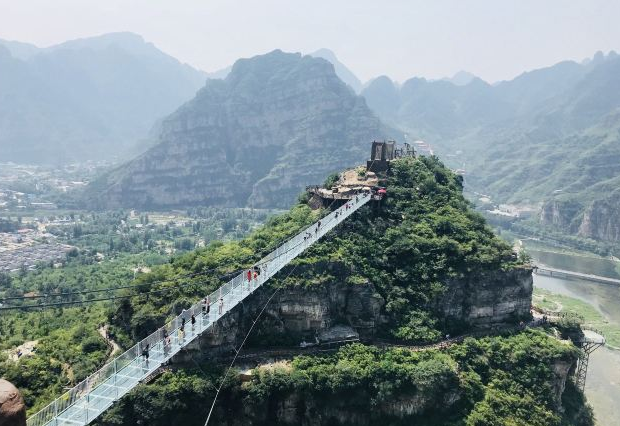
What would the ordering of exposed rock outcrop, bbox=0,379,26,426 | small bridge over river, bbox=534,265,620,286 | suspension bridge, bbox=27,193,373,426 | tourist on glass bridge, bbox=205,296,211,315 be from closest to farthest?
exposed rock outcrop, bbox=0,379,26,426 < suspension bridge, bbox=27,193,373,426 < tourist on glass bridge, bbox=205,296,211,315 < small bridge over river, bbox=534,265,620,286

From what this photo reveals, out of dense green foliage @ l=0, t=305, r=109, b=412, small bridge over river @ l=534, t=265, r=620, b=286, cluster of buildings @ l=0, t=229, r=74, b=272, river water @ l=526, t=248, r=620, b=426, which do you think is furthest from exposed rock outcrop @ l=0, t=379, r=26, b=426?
cluster of buildings @ l=0, t=229, r=74, b=272

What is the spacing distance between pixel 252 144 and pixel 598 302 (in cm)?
12654

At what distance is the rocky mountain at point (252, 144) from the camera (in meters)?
163

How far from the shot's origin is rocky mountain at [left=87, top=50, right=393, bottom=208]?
163000mm

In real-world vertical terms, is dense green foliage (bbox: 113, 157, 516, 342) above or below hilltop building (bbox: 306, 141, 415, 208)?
below

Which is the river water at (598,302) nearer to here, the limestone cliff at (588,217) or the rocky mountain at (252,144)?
the limestone cliff at (588,217)

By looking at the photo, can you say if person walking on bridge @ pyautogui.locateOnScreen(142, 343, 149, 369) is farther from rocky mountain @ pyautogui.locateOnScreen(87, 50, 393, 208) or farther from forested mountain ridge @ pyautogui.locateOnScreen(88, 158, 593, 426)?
rocky mountain @ pyautogui.locateOnScreen(87, 50, 393, 208)

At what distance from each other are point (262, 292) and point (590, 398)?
33.8 m

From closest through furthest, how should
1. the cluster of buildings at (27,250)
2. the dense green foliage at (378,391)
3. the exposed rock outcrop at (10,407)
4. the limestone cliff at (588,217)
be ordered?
the exposed rock outcrop at (10,407)
the dense green foliage at (378,391)
the cluster of buildings at (27,250)
the limestone cliff at (588,217)

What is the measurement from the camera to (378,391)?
32.1 metres

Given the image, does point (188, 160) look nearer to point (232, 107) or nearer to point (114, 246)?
point (232, 107)

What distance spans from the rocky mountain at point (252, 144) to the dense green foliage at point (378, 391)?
122433mm

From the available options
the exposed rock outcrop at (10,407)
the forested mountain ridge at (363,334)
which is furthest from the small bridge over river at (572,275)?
the exposed rock outcrop at (10,407)

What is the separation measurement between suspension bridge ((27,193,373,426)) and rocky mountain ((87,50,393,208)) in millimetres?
126215
